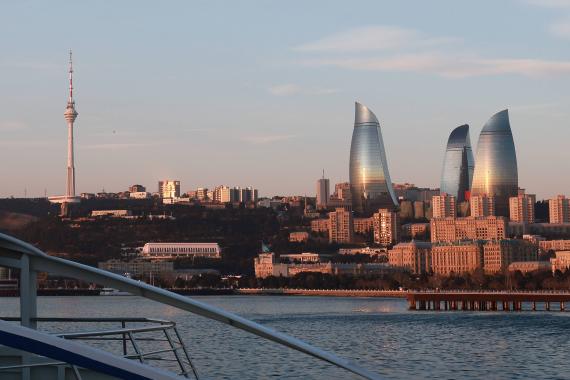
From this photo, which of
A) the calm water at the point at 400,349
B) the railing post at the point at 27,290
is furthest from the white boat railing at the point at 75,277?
the calm water at the point at 400,349

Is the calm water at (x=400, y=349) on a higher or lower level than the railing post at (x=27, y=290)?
lower

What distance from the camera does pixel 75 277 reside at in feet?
39.8

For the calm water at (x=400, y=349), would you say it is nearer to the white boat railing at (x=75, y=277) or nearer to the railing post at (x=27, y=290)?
the white boat railing at (x=75, y=277)

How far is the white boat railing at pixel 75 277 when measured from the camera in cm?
1195

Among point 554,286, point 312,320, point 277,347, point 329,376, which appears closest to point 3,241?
point 329,376

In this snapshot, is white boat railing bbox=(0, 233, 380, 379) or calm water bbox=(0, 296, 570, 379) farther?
calm water bbox=(0, 296, 570, 379)

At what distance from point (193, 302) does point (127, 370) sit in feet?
6.32

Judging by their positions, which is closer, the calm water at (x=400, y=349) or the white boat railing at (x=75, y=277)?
the white boat railing at (x=75, y=277)

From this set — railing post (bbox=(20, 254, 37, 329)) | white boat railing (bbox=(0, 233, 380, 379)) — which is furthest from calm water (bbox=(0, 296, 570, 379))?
railing post (bbox=(20, 254, 37, 329))

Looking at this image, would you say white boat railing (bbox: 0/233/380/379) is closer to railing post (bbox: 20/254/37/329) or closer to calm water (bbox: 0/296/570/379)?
railing post (bbox: 20/254/37/329)

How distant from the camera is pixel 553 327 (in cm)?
8625

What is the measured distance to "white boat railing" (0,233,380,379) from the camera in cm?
1195

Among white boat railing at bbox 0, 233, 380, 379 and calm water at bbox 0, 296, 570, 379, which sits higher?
white boat railing at bbox 0, 233, 380, 379

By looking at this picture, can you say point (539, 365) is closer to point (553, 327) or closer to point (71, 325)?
point (553, 327)
